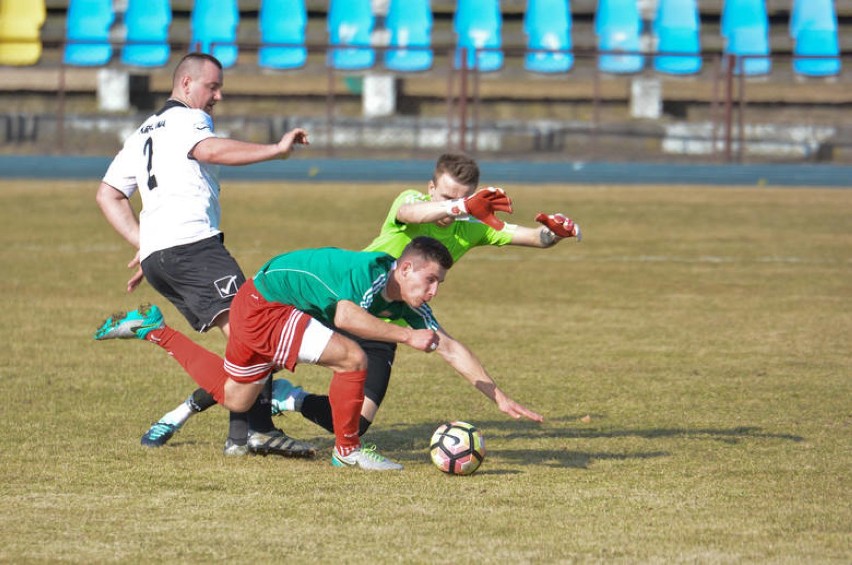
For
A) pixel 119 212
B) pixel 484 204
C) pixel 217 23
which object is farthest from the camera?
pixel 217 23

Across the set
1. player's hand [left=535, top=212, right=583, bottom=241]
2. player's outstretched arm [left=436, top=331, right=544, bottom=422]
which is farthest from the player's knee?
player's hand [left=535, top=212, right=583, bottom=241]

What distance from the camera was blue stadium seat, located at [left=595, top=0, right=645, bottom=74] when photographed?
31094 millimetres

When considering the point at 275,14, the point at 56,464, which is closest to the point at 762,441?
the point at 56,464

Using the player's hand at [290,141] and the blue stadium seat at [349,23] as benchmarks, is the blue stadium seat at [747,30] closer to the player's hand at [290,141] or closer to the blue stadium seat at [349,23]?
the blue stadium seat at [349,23]

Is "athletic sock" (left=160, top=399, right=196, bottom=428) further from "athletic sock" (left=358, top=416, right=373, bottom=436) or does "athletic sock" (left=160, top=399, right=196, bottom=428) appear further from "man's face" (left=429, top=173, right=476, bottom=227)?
"man's face" (left=429, top=173, right=476, bottom=227)

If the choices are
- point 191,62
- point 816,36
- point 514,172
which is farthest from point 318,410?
point 816,36

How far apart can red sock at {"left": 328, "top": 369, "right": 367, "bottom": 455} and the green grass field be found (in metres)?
0.17

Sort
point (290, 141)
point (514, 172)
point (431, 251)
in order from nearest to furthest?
1. point (431, 251)
2. point (290, 141)
3. point (514, 172)

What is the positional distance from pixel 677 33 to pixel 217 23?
11.0m

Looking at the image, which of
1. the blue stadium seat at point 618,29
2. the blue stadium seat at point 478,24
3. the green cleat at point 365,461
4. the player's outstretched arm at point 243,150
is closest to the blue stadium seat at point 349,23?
the blue stadium seat at point 478,24

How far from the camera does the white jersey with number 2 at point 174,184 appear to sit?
7.28 meters

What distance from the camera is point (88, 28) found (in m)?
32.3

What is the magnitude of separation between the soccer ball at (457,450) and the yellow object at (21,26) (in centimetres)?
2664

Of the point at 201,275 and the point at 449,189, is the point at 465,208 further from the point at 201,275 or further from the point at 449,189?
the point at 201,275
